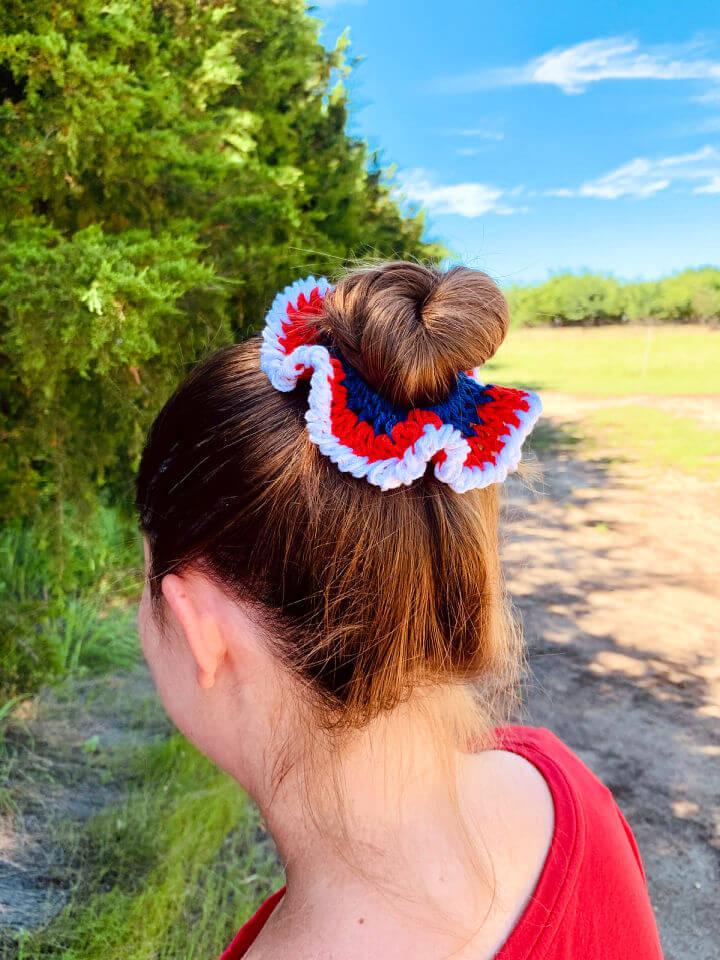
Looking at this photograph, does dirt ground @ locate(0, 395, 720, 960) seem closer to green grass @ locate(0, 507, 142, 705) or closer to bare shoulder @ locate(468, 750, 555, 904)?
green grass @ locate(0, 507, 142, 705)

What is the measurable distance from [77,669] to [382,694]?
323cm

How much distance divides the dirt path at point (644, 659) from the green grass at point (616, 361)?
7.96 meters

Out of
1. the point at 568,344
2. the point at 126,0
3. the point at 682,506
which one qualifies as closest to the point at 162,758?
the point at 126,0

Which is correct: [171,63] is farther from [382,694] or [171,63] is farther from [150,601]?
[382,694]

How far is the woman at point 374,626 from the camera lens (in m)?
1.03

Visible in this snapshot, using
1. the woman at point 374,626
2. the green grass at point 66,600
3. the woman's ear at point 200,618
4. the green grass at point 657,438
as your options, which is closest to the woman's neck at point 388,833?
the woman at point 374,626

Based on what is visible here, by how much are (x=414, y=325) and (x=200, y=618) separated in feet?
1.85

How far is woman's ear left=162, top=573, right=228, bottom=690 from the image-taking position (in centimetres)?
120

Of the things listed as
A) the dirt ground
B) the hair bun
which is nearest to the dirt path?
the dirt ground

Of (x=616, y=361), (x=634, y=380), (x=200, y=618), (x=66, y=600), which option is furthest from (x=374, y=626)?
(x=616, y=361)

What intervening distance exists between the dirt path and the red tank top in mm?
784

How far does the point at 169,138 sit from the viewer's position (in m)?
2.66

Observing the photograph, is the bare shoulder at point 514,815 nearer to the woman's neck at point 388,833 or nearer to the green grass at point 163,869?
the woman's neck at point 388,833

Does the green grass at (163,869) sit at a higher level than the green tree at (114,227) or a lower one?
lower
